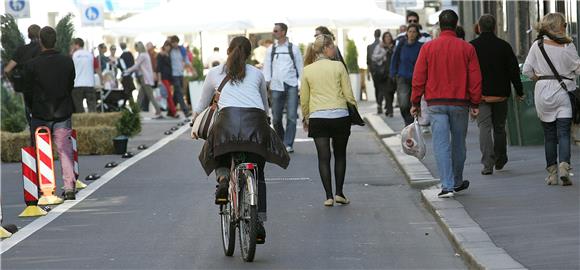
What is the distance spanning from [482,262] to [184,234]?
3122 millimetres

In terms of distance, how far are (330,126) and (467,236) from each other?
10.1ft

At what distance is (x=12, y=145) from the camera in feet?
68.5

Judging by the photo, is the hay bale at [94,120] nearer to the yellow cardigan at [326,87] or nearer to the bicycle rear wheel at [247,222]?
the yellow cardigan at [326,87]

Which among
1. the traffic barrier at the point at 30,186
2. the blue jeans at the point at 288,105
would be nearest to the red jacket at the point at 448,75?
the traffic barrier at the point at 30,186

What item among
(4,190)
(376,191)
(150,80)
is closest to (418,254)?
(376,191)

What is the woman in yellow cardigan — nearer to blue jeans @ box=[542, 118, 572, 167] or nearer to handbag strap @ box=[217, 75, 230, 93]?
blue jeans @ box=[542, 118, 572, 167]

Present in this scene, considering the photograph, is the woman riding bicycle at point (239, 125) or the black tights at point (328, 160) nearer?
the woman riding bicycle at point (239, 125)

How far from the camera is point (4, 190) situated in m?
16.5

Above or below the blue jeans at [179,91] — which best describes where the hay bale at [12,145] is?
Result: above

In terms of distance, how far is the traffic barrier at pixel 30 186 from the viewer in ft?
44.7

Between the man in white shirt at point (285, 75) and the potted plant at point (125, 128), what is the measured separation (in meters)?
2.44

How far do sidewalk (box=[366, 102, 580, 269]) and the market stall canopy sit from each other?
52.3 feet

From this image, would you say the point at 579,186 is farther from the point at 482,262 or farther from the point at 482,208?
the point at 482,262

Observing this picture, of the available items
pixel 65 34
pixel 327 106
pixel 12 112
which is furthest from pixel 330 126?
pixel 65 34
